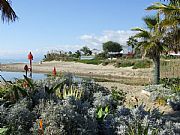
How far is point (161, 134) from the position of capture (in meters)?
5.30

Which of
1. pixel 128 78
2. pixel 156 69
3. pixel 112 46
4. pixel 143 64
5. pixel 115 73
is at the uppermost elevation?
pixel 112 46

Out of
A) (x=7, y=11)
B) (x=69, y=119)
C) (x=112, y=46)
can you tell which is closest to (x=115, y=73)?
(x=7, y=11)

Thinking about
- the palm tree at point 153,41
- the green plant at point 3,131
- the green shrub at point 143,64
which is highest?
the palm tree at point 153,41

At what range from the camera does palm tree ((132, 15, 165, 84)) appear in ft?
60.0

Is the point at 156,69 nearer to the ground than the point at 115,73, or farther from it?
farther from it

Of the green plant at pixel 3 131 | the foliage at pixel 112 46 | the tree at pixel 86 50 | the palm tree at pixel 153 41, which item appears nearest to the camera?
Result: the green plant at pixel 3 131

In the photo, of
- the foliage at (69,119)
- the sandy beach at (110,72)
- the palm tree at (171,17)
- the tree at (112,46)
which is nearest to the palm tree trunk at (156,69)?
the palm tree at (171,17)

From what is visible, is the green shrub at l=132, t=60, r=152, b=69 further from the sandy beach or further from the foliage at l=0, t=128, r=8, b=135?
the foliage at l=0, t=128, r=8, b=135

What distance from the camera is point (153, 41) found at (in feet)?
60.8

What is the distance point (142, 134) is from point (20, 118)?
1.83 metres

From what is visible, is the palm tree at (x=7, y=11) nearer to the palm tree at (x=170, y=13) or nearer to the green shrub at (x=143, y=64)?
the palm tree at (x=170, y=13)

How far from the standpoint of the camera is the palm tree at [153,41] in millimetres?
18297

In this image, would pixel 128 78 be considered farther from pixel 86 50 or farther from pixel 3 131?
pixel 86 50

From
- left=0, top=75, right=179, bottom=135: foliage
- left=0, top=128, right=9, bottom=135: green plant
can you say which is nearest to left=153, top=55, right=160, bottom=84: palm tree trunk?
left=0, top=75, right=179, bottom=135: foliage
